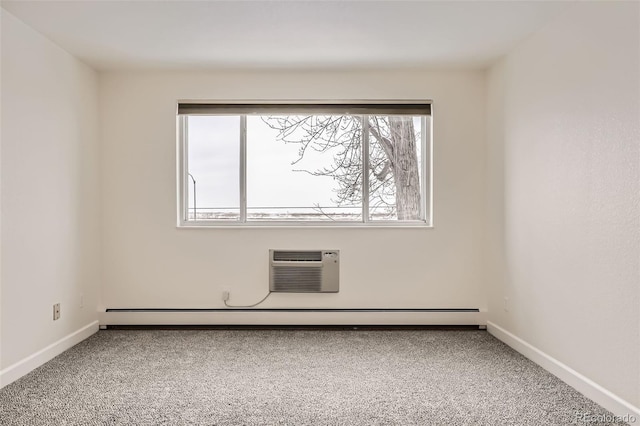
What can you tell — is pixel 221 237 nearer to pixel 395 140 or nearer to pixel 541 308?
pixel 395 140

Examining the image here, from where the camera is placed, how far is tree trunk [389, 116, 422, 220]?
413 centimetres

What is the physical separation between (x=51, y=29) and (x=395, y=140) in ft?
9.12

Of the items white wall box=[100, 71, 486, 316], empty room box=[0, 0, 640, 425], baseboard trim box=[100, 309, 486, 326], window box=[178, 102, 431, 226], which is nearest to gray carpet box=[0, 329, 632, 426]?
empty room box=[0, 0, 640, 425]

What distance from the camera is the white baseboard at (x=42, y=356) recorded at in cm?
273

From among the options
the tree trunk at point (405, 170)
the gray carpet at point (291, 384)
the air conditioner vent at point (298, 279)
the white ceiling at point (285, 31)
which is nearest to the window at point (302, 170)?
the tree trunk at point (405, 170)

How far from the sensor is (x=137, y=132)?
3.99m

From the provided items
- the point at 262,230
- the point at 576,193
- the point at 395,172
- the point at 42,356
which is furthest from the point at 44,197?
the point at 576,193

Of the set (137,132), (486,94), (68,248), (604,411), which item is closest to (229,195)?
(137,132)

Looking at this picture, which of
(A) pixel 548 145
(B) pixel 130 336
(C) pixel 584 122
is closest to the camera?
(C) pixel 584 122

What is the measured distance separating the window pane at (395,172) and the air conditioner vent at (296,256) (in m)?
0.62

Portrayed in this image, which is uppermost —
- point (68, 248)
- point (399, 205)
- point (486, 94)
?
point (486, 94)

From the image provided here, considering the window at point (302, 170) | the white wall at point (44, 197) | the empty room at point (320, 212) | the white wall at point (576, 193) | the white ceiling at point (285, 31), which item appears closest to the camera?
the white wall at point (576, 193)

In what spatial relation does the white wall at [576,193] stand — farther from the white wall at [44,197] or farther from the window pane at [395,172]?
the white wall at [44,197]

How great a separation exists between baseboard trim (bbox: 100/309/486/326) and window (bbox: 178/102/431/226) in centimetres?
80
